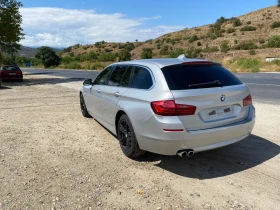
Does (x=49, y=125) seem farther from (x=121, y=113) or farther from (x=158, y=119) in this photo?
(x=158, y=119)

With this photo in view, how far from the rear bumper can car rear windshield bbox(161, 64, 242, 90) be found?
0.58 metres

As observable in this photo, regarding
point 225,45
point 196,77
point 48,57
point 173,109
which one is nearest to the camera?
point 173,109

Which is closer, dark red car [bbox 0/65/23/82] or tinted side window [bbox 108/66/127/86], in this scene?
tinted side window [bbox 108/66/127/86]

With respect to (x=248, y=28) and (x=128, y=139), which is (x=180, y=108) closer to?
(x=128, y=139)

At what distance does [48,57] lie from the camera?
219 feet

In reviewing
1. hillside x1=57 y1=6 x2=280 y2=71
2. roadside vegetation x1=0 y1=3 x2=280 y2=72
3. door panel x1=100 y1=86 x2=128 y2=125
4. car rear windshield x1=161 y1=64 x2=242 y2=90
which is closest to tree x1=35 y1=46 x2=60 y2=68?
roadside vegetation x1=0 y1=3 x2=280 y2=72

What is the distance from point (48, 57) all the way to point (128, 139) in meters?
67.6

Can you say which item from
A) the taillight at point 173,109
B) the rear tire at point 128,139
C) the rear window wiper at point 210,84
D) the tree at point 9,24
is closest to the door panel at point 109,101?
the rear tire at point 128,139

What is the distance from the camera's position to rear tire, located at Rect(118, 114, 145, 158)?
413 centimetres

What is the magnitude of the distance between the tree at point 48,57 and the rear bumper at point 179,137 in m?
67.5

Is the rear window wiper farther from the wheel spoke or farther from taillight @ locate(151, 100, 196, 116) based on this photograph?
the wheel spoke

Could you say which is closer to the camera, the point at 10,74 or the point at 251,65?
the point at 10,74

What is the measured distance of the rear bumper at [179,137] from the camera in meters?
3.54

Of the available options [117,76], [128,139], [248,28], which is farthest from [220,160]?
[248,28]
